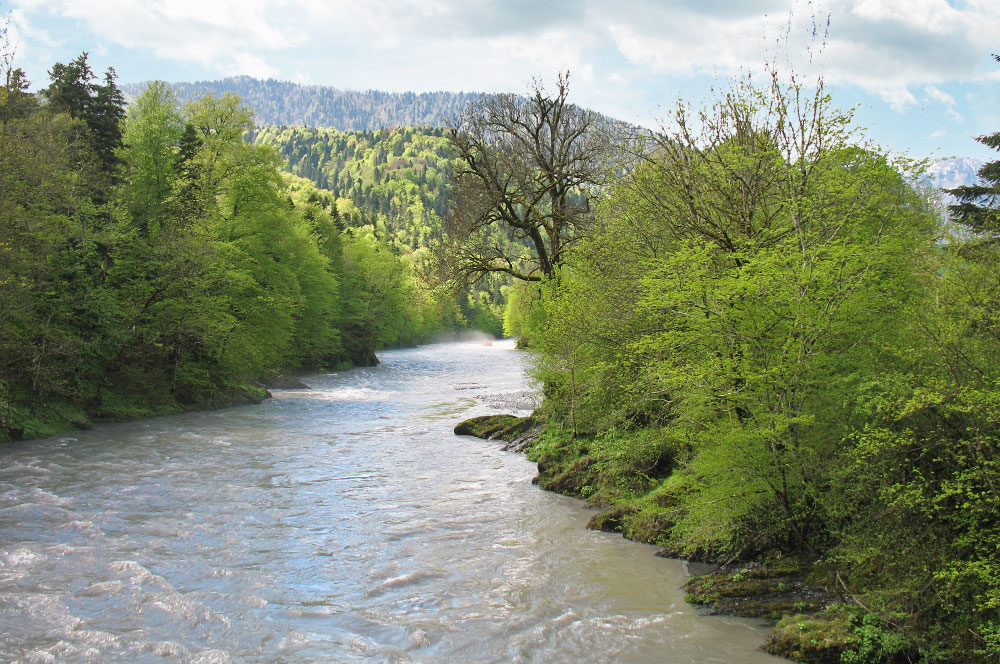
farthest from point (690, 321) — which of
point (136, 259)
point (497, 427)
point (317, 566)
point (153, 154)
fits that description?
point (153, 154)

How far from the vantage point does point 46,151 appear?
24406 mm

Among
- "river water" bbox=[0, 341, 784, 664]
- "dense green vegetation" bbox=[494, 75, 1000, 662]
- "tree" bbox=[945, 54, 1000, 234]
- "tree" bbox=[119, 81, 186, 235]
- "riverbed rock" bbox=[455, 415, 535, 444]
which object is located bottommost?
"river water" bbox=[0, 341, 784, 664]

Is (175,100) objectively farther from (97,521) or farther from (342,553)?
(342,553)

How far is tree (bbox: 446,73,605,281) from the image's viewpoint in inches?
951

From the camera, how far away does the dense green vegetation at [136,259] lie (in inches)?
923

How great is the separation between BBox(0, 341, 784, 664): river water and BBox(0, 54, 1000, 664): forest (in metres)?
1.57

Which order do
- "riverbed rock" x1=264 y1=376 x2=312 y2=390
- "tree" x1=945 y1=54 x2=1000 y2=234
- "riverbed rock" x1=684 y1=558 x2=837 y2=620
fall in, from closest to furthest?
1. "riverbed rock" x1=684 y1=558 x2=837 y2=620
2. "tree" x1=945 y1=54 x2=1000 y2=234
3. "riverbed rock" x1=264 y1=376 x2=312 y2=390

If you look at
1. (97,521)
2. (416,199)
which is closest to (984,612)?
(97,521)

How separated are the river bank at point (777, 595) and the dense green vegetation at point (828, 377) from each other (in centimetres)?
5

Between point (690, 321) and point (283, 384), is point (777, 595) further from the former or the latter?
point (283, 384)

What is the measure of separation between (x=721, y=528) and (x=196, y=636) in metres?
8.22

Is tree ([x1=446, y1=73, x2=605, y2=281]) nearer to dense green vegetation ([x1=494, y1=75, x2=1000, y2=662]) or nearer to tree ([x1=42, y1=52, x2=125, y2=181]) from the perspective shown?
dense green vegetation ([x1=494, y1=75, x2=1000, y2=662])

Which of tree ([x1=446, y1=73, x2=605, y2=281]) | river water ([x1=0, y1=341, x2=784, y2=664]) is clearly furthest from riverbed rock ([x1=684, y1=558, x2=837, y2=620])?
tree ([x1=446, y1=73, x2=605, y2=281])

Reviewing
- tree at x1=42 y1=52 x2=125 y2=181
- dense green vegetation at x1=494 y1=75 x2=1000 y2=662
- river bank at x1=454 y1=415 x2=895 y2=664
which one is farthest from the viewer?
tree at x1=42 y1=52 x2=125 y2=181
